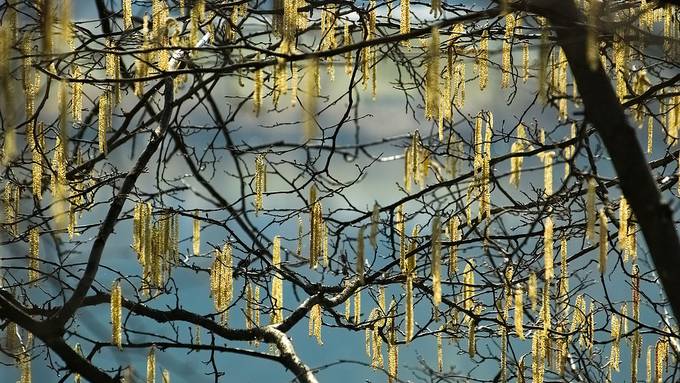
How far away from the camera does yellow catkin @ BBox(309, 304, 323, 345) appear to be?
11.3ft

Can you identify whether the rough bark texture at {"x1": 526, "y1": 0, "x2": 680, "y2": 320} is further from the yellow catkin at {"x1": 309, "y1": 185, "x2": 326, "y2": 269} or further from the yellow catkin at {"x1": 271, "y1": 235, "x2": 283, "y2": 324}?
the yellow catkin at {"x1": 271, "y1": 235, "x2": 283, "y2": 324}

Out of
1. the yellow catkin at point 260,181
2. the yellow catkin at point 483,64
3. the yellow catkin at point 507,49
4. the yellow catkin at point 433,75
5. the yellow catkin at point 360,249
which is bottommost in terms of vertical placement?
the yellow catkin at point 360,249

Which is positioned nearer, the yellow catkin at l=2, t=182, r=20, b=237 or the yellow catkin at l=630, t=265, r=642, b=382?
the yellow catkin at l=630, t=265, r=642, b=382

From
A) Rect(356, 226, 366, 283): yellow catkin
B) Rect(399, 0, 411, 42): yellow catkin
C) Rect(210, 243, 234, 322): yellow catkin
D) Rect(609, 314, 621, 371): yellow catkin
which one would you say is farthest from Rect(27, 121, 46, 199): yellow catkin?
Rect(609, 314, 621, 371): yellow catkin

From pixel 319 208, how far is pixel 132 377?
815 millimetres

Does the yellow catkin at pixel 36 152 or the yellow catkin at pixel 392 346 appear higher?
the yellow catkin at pixel 36 152

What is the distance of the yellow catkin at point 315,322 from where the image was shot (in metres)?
3.43

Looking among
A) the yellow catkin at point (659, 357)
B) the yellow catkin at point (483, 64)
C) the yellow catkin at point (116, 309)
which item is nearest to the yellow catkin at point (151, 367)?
the yellow catkin at point (116, 309)

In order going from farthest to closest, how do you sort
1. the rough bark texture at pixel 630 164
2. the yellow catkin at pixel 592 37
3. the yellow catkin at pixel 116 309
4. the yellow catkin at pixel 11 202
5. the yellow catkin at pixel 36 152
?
the yellow catkin at pixel 11 202
the yellow catkin at pixel 36 152
the yellow catkin at pixel 116 309
the rough bark texture at pixel 630 164
the yellow catkin at pixel 592 37

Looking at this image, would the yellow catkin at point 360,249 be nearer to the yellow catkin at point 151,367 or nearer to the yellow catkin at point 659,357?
the yellow catkin at point 151,367

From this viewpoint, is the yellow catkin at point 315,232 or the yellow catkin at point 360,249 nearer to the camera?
the yellow catkin at point 360,249

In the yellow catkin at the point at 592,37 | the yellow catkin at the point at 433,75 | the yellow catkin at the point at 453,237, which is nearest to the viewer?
the yellow catkin at the point at 592,37

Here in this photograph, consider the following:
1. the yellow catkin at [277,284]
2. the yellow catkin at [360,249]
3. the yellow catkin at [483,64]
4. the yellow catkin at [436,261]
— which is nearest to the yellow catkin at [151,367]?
the yellow catkin at [277,284]

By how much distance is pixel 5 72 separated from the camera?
6.64 ft
